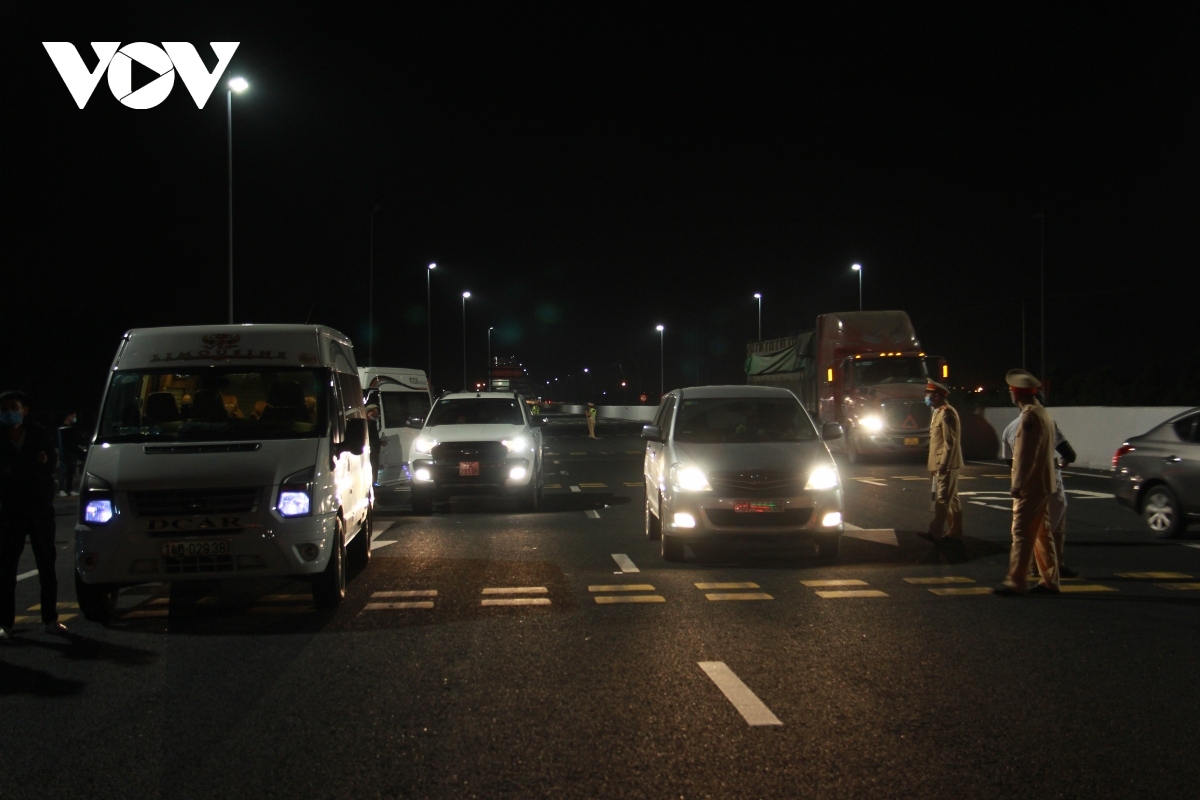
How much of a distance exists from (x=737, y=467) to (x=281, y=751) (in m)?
6.97

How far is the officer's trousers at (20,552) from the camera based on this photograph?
859cm

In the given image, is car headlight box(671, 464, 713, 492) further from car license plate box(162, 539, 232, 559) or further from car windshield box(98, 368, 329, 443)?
car license plate box(162, 539, 232, 559)

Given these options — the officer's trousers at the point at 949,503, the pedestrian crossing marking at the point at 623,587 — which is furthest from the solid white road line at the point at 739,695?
the officer's trousers at the point at 949,503

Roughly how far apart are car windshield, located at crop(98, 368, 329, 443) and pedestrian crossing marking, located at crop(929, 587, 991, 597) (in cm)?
528

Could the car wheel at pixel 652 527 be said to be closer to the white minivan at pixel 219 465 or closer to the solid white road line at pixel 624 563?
the solid white road line at pixel 624 563

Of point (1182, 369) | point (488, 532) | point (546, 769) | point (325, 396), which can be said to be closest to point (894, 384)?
point (488, 532)

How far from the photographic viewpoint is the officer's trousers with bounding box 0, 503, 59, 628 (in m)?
8.59

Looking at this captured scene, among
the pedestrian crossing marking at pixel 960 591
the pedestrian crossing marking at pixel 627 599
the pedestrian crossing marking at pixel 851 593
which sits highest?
the pedestrian crossing marking at pixel 960 591

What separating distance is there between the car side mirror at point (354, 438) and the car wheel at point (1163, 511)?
909 centimetres

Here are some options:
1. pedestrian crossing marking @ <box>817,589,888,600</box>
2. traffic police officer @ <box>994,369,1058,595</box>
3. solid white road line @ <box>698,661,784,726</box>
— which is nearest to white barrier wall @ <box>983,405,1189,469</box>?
traffic police officer @ <box>994,369,1058,595</box>

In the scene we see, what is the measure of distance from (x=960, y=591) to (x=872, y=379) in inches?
873

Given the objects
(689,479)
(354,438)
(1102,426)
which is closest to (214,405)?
(354,438)

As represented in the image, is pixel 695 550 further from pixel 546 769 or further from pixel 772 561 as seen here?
pixel 546 769

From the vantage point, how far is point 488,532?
50.5 ft
